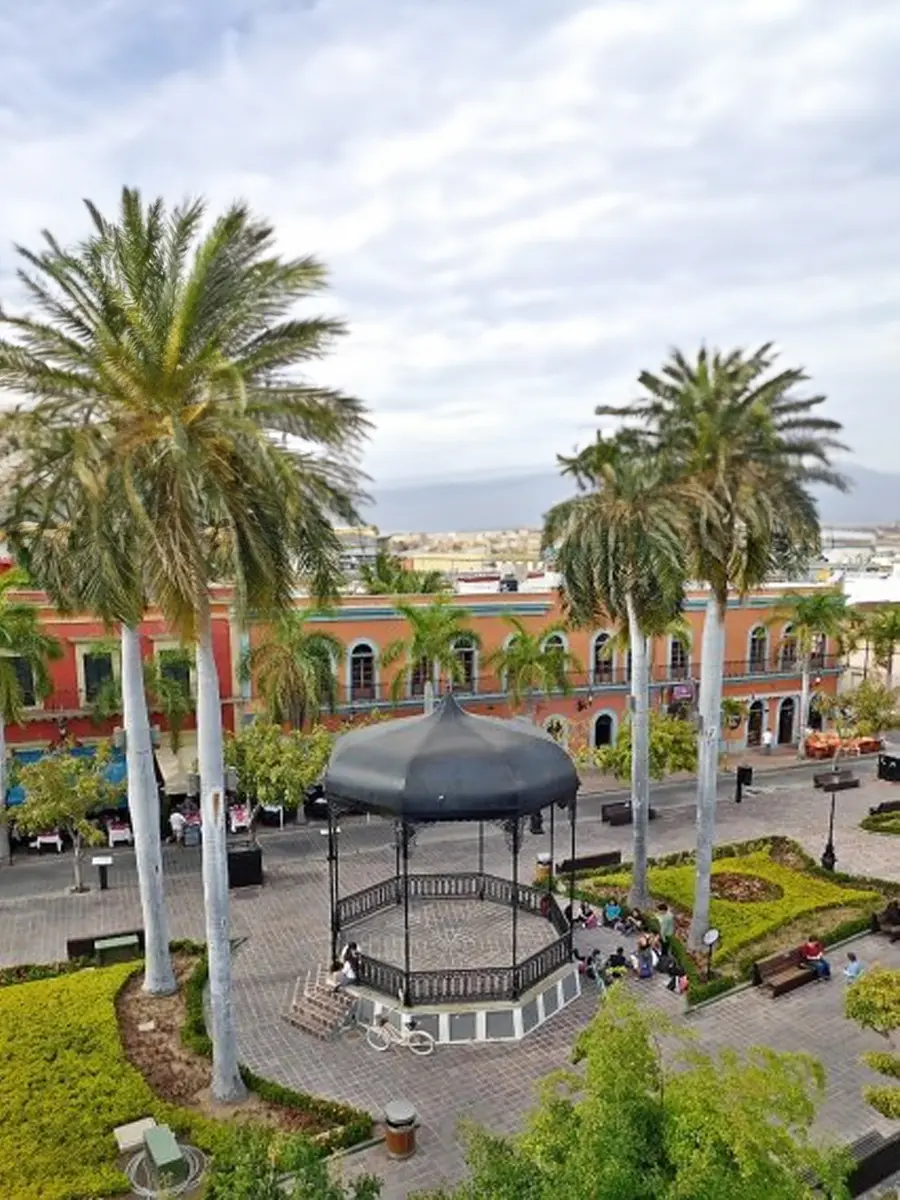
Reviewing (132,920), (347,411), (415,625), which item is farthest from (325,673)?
(347,411)

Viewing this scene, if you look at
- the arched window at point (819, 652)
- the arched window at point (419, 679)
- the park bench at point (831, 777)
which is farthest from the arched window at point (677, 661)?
the arched window at point (419, 679)

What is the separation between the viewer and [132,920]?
2089 centimetres

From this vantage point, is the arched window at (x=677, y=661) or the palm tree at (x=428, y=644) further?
the arched window at (x=677, y=661)

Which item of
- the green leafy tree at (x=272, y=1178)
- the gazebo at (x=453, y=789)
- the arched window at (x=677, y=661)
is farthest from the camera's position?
A: the arched window at (x=677, y=661)

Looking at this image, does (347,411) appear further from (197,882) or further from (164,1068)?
(197,882)

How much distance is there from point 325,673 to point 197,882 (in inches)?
296

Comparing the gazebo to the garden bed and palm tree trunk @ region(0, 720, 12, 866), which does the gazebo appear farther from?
palm tree trunk @ region(0, 720, 12, 866)

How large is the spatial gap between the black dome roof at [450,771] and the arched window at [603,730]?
18.6 meters

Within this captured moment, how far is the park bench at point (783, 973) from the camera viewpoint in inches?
698

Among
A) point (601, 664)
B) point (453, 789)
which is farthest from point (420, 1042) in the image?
point (601, 664)

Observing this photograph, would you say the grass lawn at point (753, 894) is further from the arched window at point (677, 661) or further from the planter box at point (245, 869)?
the arched window at point (677, 661)

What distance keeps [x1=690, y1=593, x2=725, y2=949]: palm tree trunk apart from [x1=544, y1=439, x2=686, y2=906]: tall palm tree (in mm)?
1130

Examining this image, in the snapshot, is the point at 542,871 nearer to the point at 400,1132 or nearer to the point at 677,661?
the point at 400,1132

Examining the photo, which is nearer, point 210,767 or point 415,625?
point 210,767
